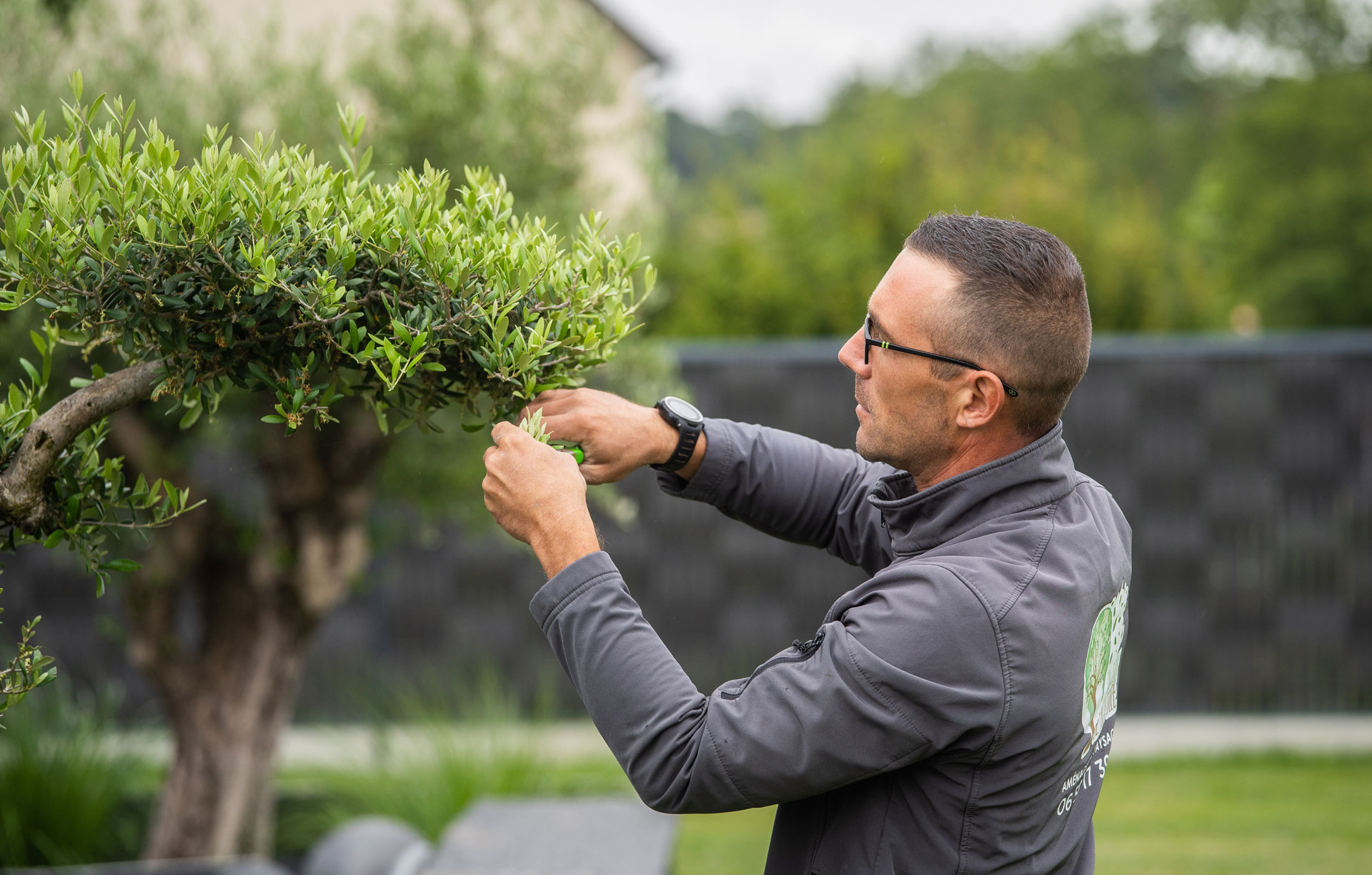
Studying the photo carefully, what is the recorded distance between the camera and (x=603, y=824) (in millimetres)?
4000

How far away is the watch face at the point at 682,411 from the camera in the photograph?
211cm

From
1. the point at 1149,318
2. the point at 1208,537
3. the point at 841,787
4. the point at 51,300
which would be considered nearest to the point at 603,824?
the point at 841,787

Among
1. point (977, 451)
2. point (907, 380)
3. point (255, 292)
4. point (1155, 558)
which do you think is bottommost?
point (1155, 558)

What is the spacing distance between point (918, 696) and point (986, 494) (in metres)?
0.36

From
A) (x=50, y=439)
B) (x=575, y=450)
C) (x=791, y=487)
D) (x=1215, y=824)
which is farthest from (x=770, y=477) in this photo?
(x=1215, y=824)

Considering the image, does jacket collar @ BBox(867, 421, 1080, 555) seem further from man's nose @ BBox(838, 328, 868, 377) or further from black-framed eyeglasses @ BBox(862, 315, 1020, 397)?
man's nose @ BBox(838, 328, 868, 377)

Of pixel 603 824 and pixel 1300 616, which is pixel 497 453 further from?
pixel 1300 616

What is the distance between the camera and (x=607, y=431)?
6.46 feet

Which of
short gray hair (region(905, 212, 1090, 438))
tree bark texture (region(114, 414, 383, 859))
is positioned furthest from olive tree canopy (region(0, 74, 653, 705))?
tree bark texture (region(114, 414, 383, 859))

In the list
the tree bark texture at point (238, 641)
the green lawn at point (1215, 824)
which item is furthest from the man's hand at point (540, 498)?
the green lawn at point (1215, 824)

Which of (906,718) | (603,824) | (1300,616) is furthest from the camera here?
(1300,616)

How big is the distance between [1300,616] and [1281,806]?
5.33 ft

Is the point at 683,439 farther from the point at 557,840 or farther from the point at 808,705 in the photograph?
the point at 557,840

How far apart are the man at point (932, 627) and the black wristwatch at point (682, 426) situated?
244 mm
